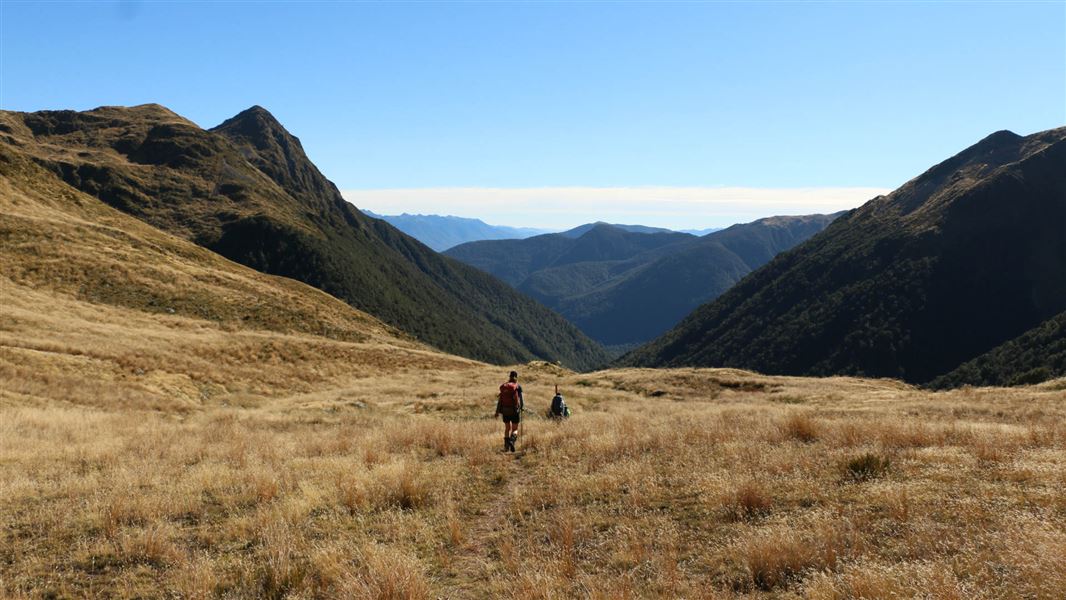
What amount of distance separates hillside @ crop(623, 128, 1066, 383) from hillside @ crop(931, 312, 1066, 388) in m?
19.0

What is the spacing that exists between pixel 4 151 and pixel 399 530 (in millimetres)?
112672

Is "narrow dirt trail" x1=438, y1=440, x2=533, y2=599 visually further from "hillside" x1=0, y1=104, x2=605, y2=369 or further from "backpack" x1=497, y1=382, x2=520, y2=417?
"hillside" x1=0, y1=104, x2=605, y2=369

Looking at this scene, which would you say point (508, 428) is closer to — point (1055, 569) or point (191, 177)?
point (1055, 569)

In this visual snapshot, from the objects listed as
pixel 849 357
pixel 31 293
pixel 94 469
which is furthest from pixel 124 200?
pixel 849 357

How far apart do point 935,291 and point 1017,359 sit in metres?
52.0

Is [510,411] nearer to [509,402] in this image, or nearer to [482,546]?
[509,402]

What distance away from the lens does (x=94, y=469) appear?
12055mm

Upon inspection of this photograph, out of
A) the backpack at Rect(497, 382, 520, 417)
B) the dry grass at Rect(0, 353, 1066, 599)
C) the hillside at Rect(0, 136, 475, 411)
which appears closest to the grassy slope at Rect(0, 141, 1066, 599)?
the dry grass at Rect(0, 353, 1066, 599)

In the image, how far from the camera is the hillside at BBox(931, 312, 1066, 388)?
106 m

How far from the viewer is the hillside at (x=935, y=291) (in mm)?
150750

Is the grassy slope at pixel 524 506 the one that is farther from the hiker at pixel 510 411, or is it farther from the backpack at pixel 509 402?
the backpack at pixel 509 402

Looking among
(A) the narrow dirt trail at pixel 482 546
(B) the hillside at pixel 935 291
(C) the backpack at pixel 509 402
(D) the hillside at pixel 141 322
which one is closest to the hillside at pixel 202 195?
(D) the hillside at pixel 141 322

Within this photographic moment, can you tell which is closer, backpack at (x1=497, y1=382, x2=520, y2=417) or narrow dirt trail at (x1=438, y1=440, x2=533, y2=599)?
narrow dirt trail at (x1=438, y1=440, x2=533, y2=599)

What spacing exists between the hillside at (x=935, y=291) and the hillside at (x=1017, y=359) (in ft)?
62.3
